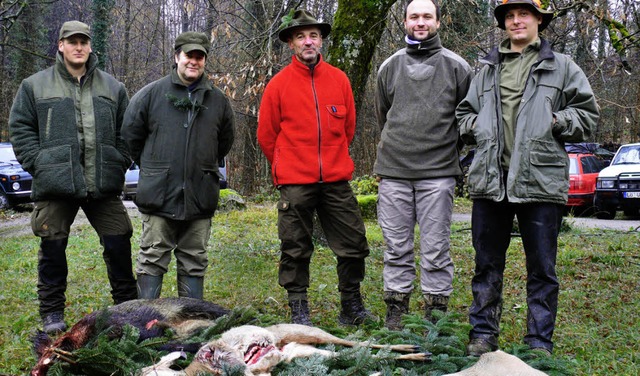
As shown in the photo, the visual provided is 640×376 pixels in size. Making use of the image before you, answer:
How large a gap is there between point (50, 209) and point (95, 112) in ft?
2.71

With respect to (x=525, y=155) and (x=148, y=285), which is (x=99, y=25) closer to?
(x=148, y=285)

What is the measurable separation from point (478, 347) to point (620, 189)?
41.4 ft

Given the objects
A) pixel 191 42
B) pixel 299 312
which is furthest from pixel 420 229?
pixel 191 42

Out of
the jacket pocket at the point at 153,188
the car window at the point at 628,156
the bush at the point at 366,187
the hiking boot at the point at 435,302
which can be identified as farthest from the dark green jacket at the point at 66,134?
the car window at the point at 628,156

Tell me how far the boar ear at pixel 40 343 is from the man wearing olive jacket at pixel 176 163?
3.84ft

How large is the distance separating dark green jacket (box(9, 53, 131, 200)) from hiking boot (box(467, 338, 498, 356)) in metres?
2.92

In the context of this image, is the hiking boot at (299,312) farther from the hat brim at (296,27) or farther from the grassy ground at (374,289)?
the hat brim at (296,27)

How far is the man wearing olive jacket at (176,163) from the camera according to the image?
185 inches

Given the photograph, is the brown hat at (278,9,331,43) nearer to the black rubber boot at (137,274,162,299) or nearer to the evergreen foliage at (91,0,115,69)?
the black rubber boot at (137,274,162,299)

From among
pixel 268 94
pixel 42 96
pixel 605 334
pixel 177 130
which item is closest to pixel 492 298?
pixel 605 334

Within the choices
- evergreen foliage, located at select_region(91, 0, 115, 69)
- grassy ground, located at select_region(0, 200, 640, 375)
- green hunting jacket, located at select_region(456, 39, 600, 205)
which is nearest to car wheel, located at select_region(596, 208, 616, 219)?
grassy ground, located at select_region(0, 200, 640, 375)

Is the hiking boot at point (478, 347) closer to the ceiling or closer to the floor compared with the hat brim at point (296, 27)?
closer to the floor

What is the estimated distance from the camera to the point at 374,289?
6391mm

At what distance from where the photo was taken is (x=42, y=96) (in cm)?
474
